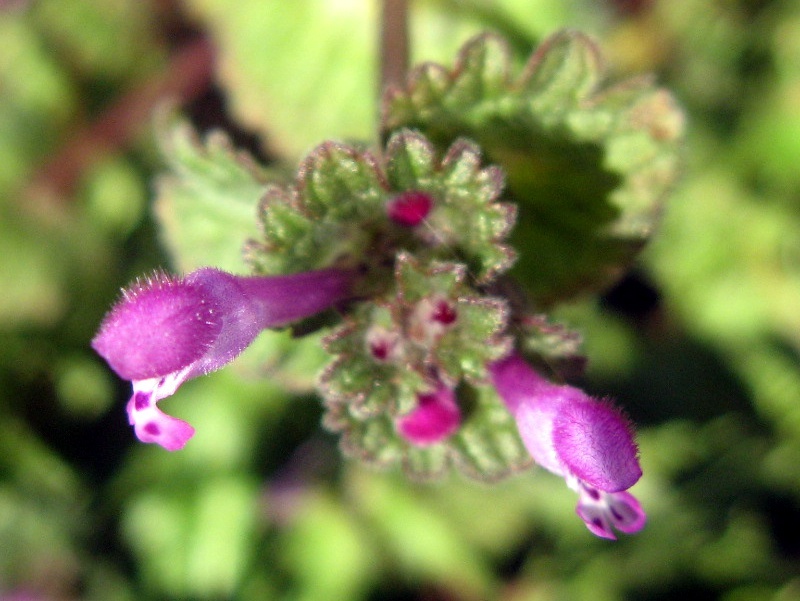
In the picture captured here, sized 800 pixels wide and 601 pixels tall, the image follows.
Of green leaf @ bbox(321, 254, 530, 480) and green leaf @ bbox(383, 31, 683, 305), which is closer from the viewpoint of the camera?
green leaf @ bbox(321, 254, 530, 480)

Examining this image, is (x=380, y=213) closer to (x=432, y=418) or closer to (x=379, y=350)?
(x=379, y=350)

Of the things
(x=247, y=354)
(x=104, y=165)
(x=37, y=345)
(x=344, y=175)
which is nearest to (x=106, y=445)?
(x=37, y=345)

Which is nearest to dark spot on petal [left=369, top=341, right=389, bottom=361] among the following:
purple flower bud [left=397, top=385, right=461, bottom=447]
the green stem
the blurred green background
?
purple flower bud [left=397, top=385, right=461, bottom=447]

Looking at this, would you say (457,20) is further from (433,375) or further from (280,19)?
(433,375)

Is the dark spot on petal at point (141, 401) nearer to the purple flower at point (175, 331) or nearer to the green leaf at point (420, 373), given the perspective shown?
the purple flower at point (175, 331)

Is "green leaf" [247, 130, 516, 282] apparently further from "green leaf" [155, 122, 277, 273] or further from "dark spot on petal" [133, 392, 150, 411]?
"dark spot on petal" [133, 392, 150, 411]
